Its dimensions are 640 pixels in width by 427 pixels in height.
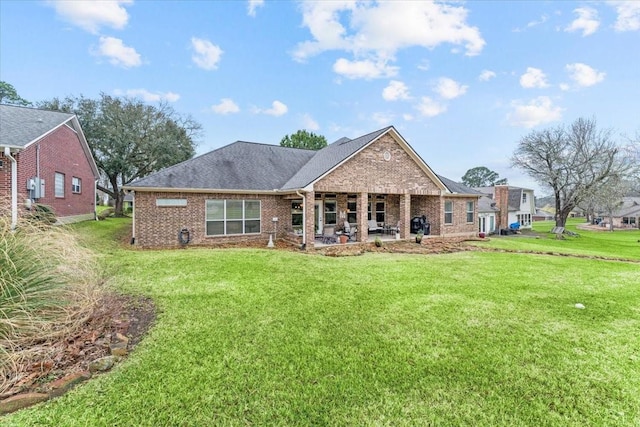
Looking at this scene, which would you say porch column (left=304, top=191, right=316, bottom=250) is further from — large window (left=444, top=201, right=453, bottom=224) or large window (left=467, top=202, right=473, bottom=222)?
large window (left=467, top=202, right=473, bottom=222)

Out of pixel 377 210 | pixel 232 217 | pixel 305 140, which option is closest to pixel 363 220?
pixel 377 210

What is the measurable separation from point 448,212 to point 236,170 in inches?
519

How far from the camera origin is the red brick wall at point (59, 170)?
1129 cm

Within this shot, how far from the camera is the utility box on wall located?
11758 millimetres

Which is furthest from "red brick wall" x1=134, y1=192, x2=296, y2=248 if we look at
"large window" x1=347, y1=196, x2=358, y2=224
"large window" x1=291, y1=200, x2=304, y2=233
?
"large window" x1=347, y1=196, x2=358, y2=224

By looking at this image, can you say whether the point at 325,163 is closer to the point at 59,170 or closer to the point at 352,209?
the point at 352,209

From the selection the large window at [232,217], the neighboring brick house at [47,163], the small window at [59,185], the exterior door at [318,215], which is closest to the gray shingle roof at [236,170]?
the large window at [232,217]

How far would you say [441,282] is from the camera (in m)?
7.18

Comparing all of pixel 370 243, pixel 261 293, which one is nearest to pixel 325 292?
pixel 261 293

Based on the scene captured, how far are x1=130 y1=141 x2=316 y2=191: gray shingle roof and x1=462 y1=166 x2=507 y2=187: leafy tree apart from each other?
83.3 meters

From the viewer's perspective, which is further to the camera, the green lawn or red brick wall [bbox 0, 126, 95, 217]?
the green lawn

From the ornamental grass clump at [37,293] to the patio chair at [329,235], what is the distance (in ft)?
32.5

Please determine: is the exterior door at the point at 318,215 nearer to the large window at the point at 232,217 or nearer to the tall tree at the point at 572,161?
the large window at the point at 232,217

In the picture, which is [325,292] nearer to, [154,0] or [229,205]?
[229,205]
